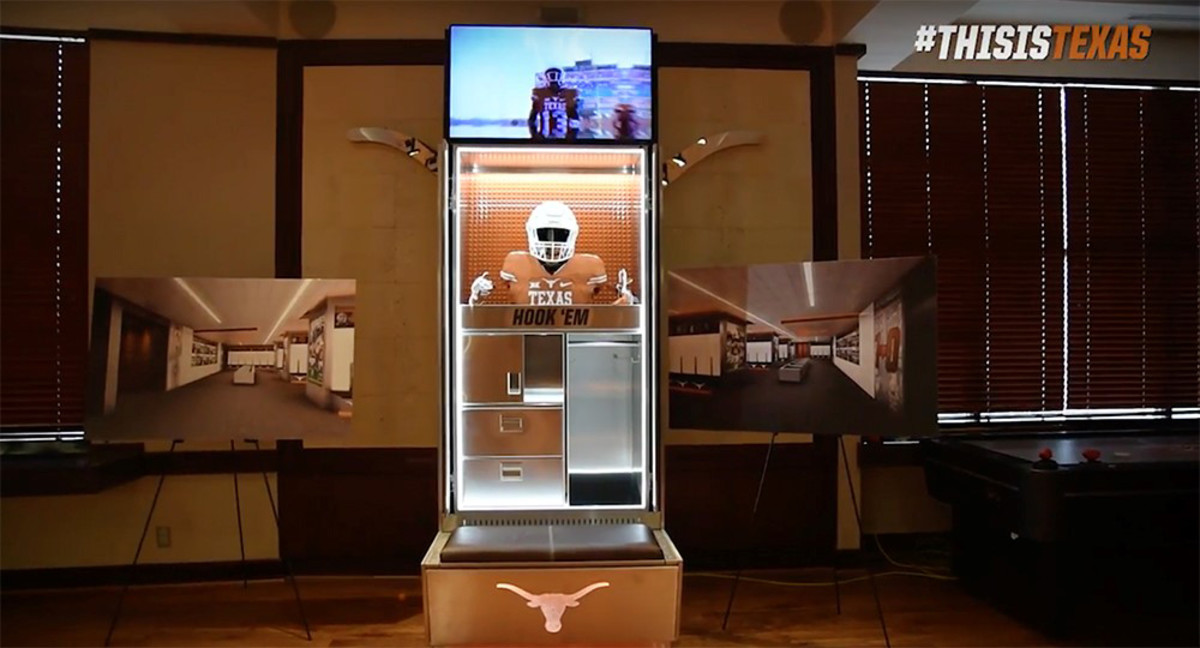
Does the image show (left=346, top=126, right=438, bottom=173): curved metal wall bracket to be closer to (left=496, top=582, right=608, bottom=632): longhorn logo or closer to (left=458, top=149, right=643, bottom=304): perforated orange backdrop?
(left=458, top=149, right=643, bottom=304): perforated orange backdrop

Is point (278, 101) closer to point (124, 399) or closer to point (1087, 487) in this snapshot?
point (124, 399)

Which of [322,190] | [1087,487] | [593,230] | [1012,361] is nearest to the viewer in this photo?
[1087,487]

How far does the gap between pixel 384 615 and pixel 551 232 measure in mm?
2089

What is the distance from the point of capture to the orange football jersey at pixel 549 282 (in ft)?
10.5

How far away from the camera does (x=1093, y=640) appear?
10.4 feet

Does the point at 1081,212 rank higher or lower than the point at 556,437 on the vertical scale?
higher

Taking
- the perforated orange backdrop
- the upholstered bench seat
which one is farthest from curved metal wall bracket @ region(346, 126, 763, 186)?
the upholstered bench seat

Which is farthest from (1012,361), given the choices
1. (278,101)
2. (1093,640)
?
(278,101)

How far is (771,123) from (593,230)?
1513 millimetres

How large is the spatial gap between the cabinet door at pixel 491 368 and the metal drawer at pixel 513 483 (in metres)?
0.29

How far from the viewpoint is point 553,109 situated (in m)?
3.13

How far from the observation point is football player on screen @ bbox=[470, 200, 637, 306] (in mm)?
3127

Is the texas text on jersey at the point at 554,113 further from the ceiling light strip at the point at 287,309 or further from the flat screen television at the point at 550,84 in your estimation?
the ceiling light strip at the point at 287,309

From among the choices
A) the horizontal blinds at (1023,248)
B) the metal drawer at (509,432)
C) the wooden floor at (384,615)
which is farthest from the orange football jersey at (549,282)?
the horizontal blinds at (1023,248)
